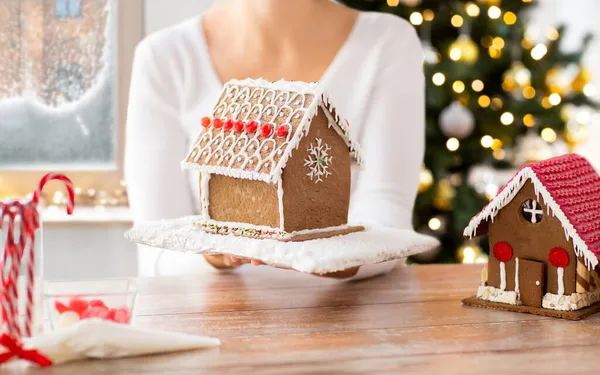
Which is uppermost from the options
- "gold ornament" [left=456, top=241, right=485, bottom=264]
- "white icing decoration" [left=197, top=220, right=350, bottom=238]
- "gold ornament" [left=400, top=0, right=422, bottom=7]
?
"gold ornament" [left=400, top=0, right=422, bottom=7]

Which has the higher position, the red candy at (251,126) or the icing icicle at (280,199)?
the red candy at (251,126)

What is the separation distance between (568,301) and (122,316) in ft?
2.02

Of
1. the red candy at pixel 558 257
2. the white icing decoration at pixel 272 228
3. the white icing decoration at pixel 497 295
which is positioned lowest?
the white icing decoration at pixel 497 295

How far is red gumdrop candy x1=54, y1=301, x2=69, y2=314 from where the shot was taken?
2.90ft

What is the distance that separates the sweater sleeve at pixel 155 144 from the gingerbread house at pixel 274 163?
0.44 meters

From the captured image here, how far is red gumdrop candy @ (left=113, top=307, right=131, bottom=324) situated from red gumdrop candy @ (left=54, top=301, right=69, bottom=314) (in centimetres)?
6

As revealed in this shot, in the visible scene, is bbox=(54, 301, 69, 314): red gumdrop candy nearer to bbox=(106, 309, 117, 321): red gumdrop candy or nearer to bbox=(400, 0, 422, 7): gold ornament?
bbox=(106, 309, 117, 321): red gumdrop candy

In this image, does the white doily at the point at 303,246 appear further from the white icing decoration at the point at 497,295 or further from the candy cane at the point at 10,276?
the candy cane at the point at 10,276

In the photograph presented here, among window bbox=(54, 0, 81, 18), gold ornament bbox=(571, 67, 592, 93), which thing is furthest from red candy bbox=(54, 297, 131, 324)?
gold ornament bbox=(571, 67, 592, 93)

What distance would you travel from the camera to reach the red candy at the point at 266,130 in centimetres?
113

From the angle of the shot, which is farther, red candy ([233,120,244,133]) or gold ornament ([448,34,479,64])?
gold ornament ([448,34,479,64])

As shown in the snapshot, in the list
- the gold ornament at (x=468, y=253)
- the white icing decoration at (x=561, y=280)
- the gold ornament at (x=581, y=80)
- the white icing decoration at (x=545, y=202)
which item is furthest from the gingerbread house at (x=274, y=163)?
the gold ornament at (x=581, y=80)

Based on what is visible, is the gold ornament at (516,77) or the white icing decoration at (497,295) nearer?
the white icing decoration at (497,295)

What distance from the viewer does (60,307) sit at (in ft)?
2.91
